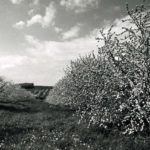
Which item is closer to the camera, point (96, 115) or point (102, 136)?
point (96, 115)

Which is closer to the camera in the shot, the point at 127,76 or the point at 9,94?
the point at 127,76

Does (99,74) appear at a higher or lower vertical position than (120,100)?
higher

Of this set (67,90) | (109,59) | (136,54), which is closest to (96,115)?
(109,59)

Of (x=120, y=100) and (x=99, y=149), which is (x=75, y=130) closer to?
(x=99, y=149)

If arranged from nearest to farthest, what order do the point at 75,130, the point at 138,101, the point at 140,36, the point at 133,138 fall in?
the point at 138,101, the point at 140,36, the point at 133,138, the point at 75,130

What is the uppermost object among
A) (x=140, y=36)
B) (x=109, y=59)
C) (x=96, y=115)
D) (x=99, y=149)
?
(x=140, y=36)

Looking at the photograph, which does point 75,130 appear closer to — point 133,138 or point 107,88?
point 133,138

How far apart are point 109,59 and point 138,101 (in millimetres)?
2732

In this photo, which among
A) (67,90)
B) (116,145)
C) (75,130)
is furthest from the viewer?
(67,90)

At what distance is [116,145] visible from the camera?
16453 millimetres

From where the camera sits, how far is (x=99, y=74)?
50.2ft

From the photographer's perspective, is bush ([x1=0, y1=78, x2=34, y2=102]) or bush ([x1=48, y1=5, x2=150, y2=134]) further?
bush ([x1=0, y1=78, x2=34, y2=102])

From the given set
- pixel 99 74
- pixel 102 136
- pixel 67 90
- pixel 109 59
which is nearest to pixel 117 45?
pixel 109 59

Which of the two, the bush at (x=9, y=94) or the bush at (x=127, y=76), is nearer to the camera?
the bush at (x=127, y=76)
